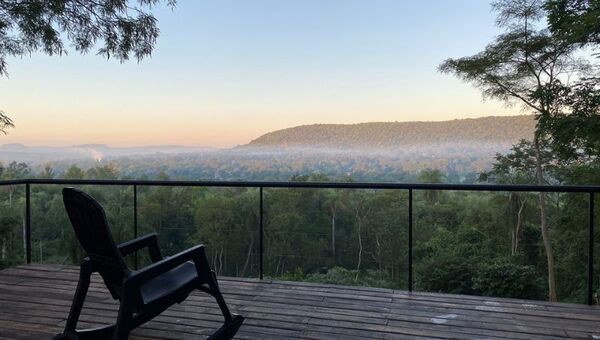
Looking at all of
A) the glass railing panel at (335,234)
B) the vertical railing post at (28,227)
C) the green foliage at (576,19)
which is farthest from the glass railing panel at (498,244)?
the vertical railing post at (28,227)

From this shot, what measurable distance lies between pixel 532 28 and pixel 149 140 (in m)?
16.8

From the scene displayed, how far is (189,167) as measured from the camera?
19.4m

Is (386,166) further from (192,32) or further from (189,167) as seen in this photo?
(192,32)

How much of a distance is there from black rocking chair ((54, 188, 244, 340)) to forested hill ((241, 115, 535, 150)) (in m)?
20.8

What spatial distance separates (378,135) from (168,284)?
23273 millimetres

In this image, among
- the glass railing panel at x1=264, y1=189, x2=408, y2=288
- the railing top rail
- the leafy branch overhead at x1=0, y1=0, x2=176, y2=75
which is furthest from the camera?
the glass railing panel at x1=264, y1=189, x2=408, y2=288

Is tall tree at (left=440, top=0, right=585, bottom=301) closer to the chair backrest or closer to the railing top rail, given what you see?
the railing top rail

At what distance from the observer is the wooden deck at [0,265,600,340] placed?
2.33 m

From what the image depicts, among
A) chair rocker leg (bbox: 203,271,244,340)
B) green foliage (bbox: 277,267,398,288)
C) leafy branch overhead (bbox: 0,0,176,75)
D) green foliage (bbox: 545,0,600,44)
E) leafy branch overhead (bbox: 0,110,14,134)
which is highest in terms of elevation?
green foliage (bbox: 545,0,600,44)

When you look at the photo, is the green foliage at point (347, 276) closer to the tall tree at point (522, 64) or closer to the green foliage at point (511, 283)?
the green foliage at point (511, 283)

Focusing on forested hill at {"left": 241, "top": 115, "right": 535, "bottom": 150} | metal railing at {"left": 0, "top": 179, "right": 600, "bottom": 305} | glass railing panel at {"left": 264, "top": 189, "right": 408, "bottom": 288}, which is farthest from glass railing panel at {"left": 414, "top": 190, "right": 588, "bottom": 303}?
metal railing at {"left": 0, "top": 179, "right": 600, "bottom": 305}

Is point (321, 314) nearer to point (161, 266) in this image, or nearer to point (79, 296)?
point (161, 266)

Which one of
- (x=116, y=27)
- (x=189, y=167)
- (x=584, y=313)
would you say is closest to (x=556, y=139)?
(x=584, y=313)

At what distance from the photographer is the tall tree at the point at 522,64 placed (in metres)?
14.0
